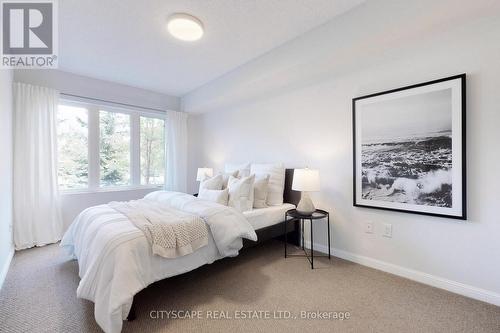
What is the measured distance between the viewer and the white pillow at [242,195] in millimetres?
2713

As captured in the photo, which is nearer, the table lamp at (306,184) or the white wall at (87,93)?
the table lamp at (306,184)

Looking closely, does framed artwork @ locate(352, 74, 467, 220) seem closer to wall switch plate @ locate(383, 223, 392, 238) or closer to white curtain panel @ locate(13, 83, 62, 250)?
wall switch plate @ locate(383, 223, 392, 238)

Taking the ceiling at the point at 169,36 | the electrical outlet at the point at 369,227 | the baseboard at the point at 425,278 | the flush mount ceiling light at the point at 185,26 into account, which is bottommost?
the baseboard at the point at 425,278

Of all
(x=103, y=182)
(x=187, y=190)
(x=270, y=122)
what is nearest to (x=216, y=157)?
(x=187, y=190)

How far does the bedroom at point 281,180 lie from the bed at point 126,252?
1 centimetres

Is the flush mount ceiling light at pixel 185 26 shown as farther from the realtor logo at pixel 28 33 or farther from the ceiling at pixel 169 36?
the realtor logo at pixel 28 33

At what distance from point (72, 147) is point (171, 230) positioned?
2950 millimetres

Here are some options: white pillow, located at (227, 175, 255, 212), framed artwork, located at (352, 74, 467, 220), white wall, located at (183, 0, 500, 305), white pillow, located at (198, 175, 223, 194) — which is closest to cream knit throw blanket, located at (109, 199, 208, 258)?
white pillow, located at (227, 175, 255, 212)

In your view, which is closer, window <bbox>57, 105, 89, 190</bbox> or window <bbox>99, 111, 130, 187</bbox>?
window <bbox>57, 105, 89, 190</bbox>

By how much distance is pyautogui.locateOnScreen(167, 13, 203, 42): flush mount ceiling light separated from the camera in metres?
2.12

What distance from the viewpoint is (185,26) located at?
2178mm

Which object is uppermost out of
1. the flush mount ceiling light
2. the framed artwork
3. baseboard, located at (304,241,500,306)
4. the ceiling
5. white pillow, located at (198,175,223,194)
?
the ceiling

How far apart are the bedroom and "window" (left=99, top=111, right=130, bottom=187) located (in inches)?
12.7

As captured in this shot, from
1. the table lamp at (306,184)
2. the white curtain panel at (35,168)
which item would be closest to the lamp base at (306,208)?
the table lamp at (306,184)
